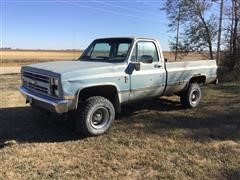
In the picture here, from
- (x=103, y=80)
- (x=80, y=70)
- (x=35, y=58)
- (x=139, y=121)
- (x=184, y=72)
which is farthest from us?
(x=35, y=58)

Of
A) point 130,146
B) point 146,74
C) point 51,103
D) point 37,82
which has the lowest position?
point 130,146

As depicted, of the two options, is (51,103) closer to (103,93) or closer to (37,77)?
(37,77)

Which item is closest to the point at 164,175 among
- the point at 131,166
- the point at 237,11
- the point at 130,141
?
the point at 131,166

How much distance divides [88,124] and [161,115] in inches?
97.8

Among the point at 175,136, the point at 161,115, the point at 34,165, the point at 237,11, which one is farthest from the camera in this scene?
the point at 237,11

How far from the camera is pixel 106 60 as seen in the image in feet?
22.6

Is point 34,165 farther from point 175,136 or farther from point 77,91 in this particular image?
point 175,136

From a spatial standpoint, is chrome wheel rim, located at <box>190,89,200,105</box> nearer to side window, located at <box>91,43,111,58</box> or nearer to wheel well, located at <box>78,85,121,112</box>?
side window, located at <box>91,43,111,58</box>

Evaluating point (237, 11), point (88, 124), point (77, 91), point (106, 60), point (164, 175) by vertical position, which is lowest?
point (164, 175)

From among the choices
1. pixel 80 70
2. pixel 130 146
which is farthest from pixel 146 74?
pixel 130 146

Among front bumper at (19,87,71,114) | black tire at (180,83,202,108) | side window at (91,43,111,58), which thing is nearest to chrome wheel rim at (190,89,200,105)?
black tire at (180,83,202,108)

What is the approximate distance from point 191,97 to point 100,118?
3.26 meters

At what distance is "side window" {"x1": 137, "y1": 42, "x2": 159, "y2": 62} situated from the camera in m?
6.93

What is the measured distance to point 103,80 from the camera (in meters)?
5.98
